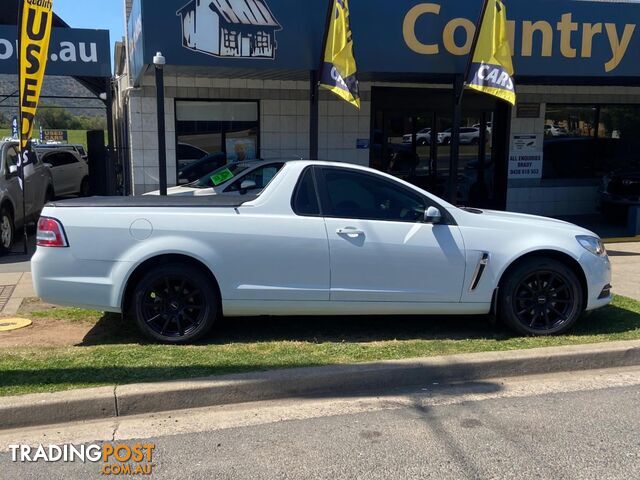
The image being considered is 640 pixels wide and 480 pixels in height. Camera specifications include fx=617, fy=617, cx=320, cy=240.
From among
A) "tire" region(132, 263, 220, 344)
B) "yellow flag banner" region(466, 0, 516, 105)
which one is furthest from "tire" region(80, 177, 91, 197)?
"tire" region(132, 263, 220, 344)

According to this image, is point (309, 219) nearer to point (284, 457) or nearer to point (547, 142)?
point (284, 457)

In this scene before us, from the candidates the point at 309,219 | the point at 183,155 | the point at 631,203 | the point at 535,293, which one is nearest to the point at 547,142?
the point at 631,203

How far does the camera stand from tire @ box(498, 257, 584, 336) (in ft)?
18.2

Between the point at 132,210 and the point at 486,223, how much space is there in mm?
3119

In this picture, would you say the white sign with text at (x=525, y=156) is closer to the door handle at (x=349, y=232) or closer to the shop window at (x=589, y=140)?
the shop window at (x=589, y=140)

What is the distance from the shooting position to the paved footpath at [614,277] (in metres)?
7.04

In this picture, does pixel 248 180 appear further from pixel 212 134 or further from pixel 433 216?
pixel 433 216

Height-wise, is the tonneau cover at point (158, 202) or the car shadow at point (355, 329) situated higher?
the tonneau cover at point (158, 202)

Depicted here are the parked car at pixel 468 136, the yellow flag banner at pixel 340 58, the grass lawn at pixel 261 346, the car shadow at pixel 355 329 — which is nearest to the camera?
the grass lawn at pixel 261 346

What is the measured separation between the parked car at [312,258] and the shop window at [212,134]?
20.1ft

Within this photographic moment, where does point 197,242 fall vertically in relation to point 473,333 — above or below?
above

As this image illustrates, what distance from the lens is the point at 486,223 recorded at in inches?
220

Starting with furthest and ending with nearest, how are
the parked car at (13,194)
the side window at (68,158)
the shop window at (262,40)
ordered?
the side window at (68,158) → the parked car at (13,194) → the shop window at (262,40)

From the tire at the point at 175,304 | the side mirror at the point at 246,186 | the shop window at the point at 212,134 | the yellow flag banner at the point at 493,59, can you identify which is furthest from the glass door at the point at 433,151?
the tire at the point at 175,304
